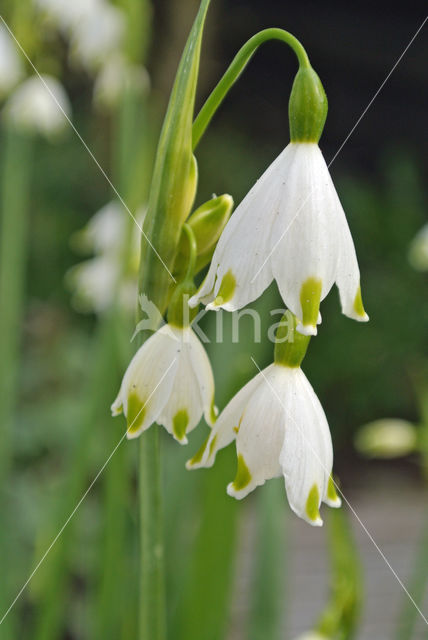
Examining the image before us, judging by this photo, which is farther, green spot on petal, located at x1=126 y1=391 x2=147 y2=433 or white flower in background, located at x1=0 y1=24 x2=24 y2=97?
A: white flower in background, located at x1=0 y1=24 x2=24 y2=97

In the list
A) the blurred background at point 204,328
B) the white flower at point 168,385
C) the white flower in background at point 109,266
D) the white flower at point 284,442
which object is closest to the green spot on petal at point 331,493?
the white flower at point 284,442

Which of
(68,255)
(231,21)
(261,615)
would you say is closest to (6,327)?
(261,615)

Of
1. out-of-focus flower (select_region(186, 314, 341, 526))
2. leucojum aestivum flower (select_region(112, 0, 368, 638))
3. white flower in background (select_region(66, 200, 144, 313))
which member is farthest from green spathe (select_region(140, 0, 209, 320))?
white flower in background (select_region(66, 200, 144, 313))

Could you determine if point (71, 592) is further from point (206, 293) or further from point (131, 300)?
point (206, 293)

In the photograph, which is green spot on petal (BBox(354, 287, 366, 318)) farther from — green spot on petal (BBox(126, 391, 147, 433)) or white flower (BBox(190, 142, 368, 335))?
green spot on petal (BBox(126, 391, 147, 433))

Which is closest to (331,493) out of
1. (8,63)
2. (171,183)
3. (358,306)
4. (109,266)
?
(358,306)

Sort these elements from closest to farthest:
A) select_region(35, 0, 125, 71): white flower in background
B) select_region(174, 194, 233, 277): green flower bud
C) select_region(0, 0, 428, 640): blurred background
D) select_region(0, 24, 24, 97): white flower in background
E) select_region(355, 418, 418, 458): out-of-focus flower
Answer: select_region(174, 194, 233, 277): green flower bud → select_region(0, 0, 428, 640): blurred background → select_region(355, 418, 418, 458): out-of-focus flower → select_region(0, 24, 24, 97): white flower in background → select_region(35, 0, 125, 71): white flower in background

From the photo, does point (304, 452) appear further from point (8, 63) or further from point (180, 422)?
point (8, 63)
